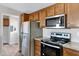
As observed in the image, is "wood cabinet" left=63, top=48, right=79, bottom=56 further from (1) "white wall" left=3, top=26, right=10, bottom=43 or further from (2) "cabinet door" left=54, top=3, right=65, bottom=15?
(1) "white wall" left=3, top=26, right=10, bottom=43

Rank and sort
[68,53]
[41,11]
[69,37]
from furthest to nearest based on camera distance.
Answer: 1. [41,11]
2. [69,37]
3. [68,53]

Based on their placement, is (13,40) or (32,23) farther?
(13,40)

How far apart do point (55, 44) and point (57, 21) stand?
549 millimetres

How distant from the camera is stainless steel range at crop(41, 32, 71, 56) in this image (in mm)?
2344

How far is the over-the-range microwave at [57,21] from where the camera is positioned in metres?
2.43

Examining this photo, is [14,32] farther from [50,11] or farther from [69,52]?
[69,52]

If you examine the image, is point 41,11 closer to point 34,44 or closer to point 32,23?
point 32,23

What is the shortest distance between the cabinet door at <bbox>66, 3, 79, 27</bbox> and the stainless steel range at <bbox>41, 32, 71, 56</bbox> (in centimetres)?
46

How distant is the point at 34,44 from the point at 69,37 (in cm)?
129

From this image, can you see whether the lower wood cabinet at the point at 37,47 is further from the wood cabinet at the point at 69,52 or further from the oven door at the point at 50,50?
the wood cabinet at the point at 69,52

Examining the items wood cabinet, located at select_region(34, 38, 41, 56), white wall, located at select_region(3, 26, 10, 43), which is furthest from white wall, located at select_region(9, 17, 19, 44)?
wood cabinet, located at select_region(34, 38, 41, 56)

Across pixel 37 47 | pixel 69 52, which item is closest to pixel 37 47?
pixel 37 47

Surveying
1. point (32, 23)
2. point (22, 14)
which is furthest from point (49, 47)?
point (22, 14)

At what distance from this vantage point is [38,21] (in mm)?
3725
